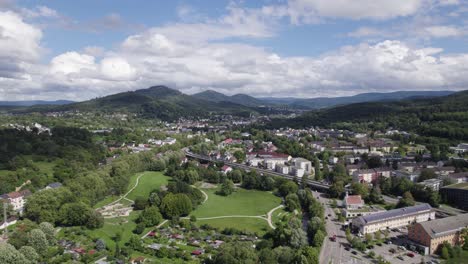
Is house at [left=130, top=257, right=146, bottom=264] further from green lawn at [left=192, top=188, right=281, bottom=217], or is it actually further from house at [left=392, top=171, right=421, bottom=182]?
house at [left=392, top=171, right=421, bottom=182]

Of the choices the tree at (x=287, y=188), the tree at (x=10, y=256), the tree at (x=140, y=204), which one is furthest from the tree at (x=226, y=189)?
the tree at (x=10, y=256)

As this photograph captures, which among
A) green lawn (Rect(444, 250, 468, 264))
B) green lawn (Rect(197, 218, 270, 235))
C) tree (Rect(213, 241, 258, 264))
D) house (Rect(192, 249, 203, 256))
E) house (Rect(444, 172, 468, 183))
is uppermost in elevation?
tree (Rect(213, 241, 258, 264))

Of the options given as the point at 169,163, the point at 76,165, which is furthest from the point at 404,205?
the point at 76,165

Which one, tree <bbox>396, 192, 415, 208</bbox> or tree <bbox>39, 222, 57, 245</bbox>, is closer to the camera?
tree <bbox>39, 222, 57, 245</bbox>

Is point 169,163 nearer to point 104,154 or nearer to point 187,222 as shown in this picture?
point 104,154

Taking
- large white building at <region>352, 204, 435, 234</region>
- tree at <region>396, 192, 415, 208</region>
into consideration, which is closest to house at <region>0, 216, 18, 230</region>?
large white building at <region>352, 204, 435, 234</region>

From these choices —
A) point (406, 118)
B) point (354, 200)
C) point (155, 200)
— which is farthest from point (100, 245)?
point (406, 118)

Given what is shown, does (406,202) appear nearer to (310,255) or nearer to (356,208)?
(356,208)

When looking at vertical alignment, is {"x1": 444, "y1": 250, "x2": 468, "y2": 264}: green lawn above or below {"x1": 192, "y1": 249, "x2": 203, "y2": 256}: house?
below

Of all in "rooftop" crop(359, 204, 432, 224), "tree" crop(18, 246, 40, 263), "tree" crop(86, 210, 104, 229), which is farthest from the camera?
"tree" crop(86, 210, 104, 229)
